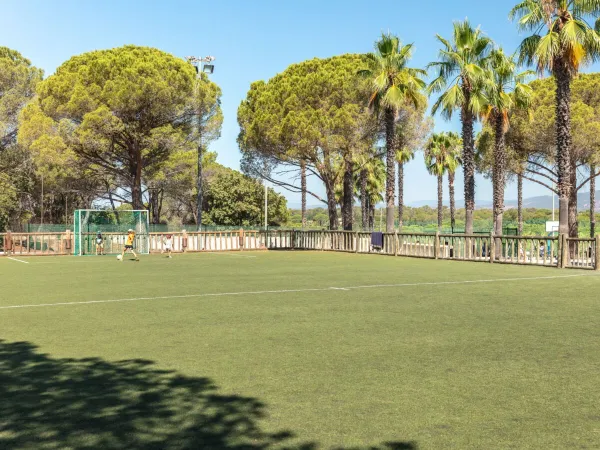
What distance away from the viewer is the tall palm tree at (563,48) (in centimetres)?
2136

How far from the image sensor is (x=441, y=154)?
5316 centimetres

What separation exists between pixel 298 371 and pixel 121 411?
180 centimetres

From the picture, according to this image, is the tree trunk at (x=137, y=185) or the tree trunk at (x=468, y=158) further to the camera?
the tree trunk at (x=137, y=185)

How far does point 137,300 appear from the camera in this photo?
1088 cm

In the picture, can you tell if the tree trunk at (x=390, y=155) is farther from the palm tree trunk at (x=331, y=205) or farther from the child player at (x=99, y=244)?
the child player at (x=99, y=244)

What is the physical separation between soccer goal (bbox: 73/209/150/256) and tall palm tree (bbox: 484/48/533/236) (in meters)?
18.1

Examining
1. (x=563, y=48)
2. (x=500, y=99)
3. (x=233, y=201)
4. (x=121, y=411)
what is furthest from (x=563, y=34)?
(x=233, y=201)

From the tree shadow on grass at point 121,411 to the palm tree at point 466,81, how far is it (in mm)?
24599

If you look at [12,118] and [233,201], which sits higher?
[12,118]

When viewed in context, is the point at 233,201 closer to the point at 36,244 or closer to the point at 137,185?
the point at 137,185

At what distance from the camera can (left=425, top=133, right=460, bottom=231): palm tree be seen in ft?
174

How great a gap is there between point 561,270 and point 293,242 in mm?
18703

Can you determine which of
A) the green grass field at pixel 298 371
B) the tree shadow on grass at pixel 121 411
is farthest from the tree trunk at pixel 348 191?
the tree shadow on grass at pixel 121 411

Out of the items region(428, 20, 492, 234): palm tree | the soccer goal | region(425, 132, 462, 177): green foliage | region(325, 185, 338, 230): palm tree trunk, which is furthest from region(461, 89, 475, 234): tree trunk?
region(425, 132, 462, 177): green foliage
